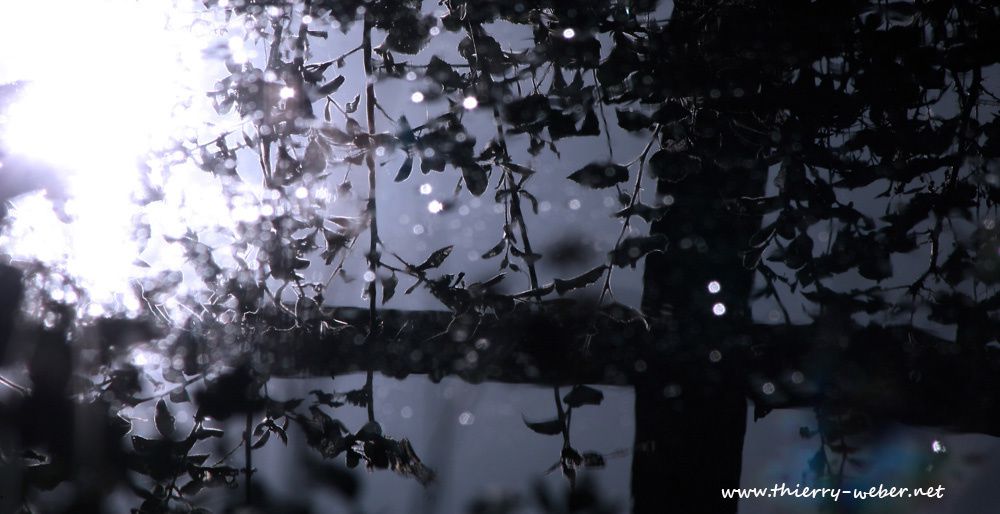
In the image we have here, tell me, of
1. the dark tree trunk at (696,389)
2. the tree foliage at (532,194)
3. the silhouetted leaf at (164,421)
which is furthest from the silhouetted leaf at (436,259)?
the silhouetted leaf at (164,421)

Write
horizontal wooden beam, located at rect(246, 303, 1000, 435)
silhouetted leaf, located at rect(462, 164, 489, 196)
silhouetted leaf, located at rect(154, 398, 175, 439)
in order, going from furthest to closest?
silhouetted leaf, located at rect(154, 398, 175, 439) < silhouetted leaf, located at rect(462, 164, 489, 196) < horizontal wooden beam, located at rect(246, 303, 1000, 435)

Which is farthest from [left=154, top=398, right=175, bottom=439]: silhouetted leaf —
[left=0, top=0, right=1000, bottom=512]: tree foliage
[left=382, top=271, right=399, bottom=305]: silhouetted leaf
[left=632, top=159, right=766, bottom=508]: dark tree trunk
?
[left=632, top=159, right=766, bottom=508]: dark tree trunk

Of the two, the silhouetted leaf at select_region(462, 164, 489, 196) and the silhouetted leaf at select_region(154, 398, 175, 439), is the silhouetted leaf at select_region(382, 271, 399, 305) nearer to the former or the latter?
the silhouetted leaf at select_region(462, 164, 489, 196)

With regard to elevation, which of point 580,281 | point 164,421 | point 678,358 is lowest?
point 164,421

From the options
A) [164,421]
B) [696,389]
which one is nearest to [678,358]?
[696,389]

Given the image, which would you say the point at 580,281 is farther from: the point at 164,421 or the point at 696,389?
the point at 164,421

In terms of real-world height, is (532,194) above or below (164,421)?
above

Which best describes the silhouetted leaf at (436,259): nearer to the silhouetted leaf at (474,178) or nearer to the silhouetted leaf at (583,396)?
the silhouetted leaf at (474,178)

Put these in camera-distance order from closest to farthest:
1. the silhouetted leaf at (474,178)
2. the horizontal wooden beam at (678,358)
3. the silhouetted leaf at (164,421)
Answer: the horizontal wooden beam at (678,358)
the silhouetted leaf at (474,178)
the silhouetted leaf at (164,421)

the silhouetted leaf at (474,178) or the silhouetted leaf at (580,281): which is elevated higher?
the silhouetted leaf at (474,178)

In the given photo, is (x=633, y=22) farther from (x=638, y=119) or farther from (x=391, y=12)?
(x=391, y=12)

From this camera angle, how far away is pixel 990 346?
3.28ft

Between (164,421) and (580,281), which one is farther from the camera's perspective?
(164,421)

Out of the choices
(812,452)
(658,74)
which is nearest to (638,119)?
(658,74)
